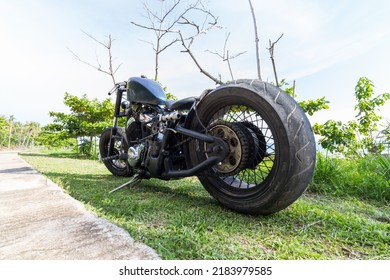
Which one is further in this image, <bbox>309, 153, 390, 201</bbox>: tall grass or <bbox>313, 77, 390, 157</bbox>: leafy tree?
<bbox>313, 77, 390, 157</bbox>: leafy tree

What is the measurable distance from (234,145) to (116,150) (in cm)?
216

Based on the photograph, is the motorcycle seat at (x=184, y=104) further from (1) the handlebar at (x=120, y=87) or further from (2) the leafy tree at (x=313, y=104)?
(2) the leafy tree at (x=313, y=104)

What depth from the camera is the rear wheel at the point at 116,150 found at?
9.71 ft

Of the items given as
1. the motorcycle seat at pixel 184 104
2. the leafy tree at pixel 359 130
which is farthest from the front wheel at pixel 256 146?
the leafy tree at pixel 359 130

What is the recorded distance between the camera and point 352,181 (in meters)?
2.58

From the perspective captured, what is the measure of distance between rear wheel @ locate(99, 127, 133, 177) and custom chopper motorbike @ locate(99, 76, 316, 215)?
0.56 m

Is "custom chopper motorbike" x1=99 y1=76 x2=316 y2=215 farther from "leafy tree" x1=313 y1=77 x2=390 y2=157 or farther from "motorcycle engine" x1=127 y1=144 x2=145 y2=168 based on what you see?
"leafy tree" x1=313 y1=77 x2=390 y2=157

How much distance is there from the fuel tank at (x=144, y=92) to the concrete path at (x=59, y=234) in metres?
1.16

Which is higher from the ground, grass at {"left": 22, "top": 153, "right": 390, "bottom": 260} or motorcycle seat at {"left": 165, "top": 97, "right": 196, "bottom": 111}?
motorcycle seat at {"left": 165, "top": 97, "right": 196, "bottom": 111}

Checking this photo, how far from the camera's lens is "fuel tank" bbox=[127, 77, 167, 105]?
240 cm

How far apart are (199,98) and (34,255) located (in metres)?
1.40

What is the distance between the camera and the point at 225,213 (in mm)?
1642

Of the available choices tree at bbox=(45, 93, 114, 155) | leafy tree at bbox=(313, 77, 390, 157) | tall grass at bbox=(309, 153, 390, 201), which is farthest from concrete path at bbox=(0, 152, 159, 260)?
tree at bbox=(45, 93, 114, 155)
